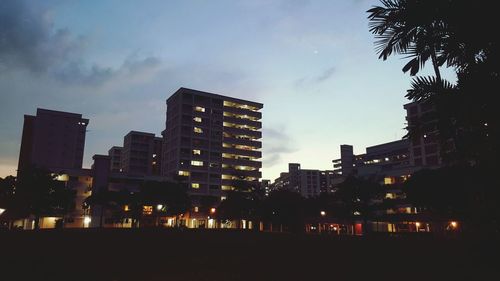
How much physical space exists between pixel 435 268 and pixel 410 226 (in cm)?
7550

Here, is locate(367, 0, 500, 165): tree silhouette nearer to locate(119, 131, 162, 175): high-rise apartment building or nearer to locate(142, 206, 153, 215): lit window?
locate(142, 206, 153, 215): lit window

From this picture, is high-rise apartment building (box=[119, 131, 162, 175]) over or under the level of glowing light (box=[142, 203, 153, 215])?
over

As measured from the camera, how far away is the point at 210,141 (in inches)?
4552

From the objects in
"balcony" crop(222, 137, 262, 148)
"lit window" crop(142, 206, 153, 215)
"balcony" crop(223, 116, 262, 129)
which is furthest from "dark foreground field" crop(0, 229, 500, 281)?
"balcony" crop(223, 116, 262, 129)

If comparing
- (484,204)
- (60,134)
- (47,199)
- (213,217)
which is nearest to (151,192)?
(47,199)

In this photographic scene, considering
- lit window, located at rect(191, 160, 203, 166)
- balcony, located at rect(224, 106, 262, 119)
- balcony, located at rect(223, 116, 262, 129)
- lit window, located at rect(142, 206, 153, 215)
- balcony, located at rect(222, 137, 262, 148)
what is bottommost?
lit window, located at rect(142, 206, 153, 215)

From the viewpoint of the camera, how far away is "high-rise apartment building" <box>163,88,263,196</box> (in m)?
111

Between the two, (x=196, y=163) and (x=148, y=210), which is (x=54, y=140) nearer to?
(x=196, y=163)

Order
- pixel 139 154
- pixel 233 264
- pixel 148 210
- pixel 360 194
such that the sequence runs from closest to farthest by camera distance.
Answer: pixel 233 264 < pixel 360 194 < pixel 148 210 < pixel 139 154

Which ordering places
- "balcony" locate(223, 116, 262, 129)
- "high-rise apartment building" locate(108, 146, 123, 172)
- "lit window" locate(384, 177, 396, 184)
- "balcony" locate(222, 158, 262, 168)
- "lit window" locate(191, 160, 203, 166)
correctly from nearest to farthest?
"lit window" locate(384, 177, 396, 184), "lit window" locate(191, 160, 203, 166), "balcony" locate(222, 158, 262, 168), "balcony" locate(223, 116, 262, 129), "high-rise apartment building" locate(108, 146, 123, 172)

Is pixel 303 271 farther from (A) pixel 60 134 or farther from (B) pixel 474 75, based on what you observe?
(A) pixel 60 134

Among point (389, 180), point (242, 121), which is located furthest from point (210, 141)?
point (389, 180)

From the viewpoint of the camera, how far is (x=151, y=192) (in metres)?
73.2

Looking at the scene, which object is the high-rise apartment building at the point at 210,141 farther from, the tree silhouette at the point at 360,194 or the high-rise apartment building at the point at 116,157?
the high-rise apartment building at the point at 116,157
